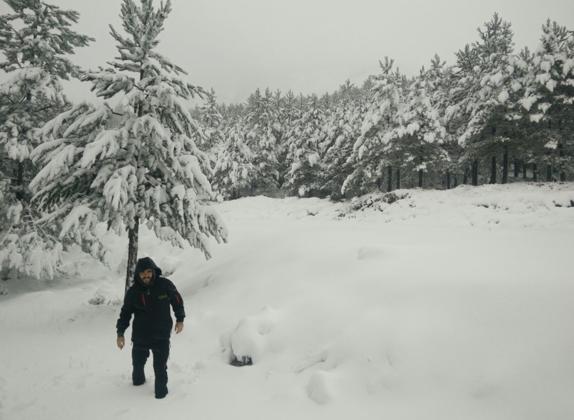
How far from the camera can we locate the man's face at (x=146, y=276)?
17.7 feet

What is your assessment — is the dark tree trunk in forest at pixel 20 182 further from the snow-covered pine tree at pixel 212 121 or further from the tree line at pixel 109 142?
the snow-covered pine tree at pixel 212 121

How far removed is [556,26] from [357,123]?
57.8 feet

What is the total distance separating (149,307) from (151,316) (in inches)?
5.6

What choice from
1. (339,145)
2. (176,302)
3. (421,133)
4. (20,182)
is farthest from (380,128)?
(176,302)

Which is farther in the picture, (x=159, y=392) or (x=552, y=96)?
(x=552, y=96)

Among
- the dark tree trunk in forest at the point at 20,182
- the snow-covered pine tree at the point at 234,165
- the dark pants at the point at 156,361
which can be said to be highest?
the snow-covered pine tree at the point at 234,165

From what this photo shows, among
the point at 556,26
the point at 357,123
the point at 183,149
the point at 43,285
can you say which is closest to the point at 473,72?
the point at 556,26

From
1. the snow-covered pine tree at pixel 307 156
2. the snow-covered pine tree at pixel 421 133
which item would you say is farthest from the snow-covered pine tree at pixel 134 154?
the snow-covered pine tree at pixel 307 156

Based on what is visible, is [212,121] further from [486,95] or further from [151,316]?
[151,316]

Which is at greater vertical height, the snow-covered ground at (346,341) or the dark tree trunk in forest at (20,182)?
the dark tree trunk in forest at (20,182)

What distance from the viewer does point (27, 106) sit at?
12.1 metres

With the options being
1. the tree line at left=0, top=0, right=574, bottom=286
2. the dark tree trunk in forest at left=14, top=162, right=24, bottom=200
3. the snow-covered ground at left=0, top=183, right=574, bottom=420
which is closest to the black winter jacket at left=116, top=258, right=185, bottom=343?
the snow-covered ground at left=0, top=183, right=574, bottom=420

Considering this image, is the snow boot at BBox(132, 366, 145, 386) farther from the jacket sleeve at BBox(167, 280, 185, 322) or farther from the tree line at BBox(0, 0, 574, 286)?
the tree line at BBox(0, 0, 574, 286)

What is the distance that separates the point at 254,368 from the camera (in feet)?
19.9
